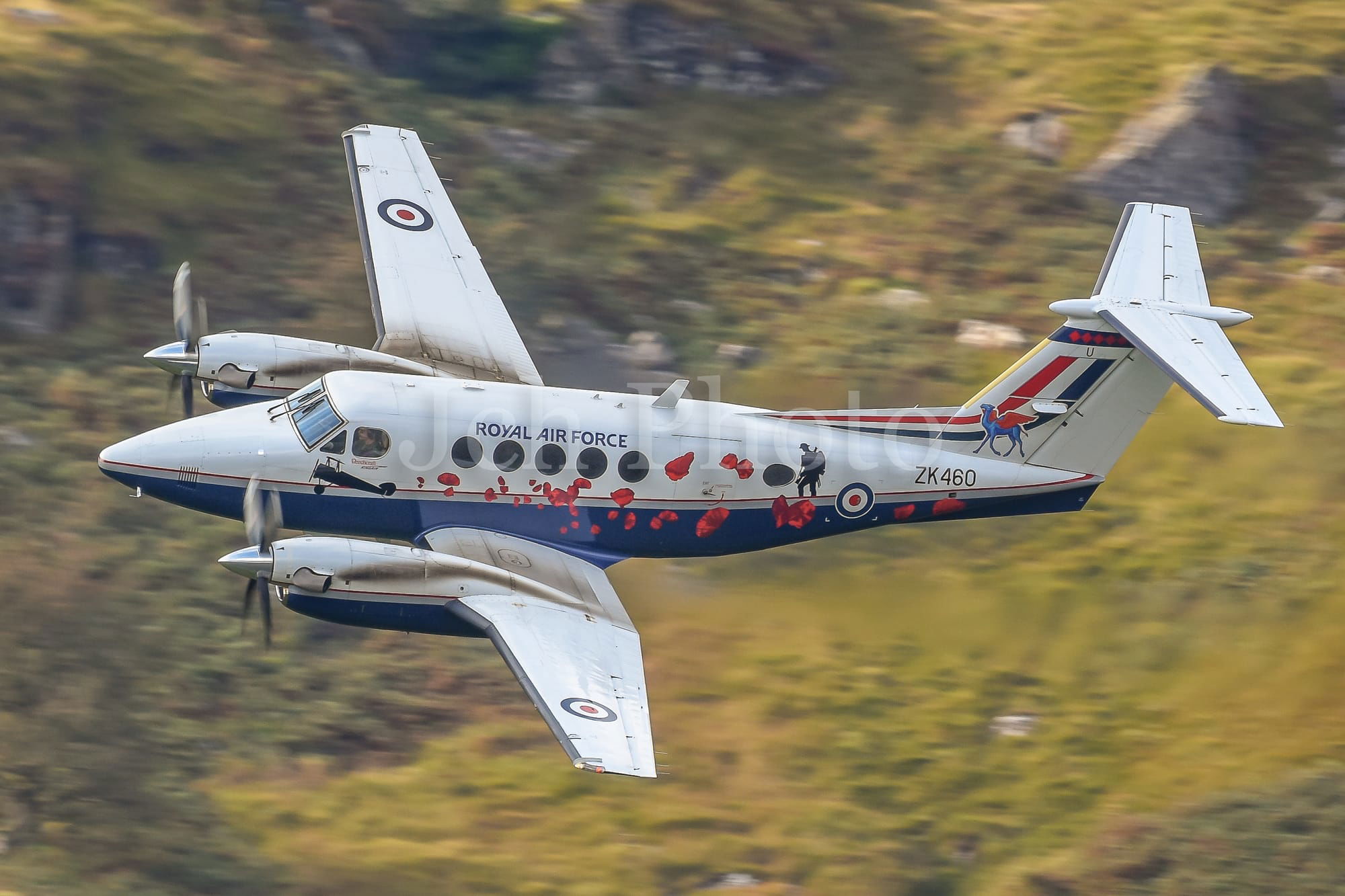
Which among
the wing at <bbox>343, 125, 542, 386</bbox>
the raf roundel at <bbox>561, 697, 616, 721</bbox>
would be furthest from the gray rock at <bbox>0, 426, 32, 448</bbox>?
the raf roundel at <bbox>561, 697, 616, 721</bbox>

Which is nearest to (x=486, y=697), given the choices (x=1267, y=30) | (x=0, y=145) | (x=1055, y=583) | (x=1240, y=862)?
(x=1055, y=583)

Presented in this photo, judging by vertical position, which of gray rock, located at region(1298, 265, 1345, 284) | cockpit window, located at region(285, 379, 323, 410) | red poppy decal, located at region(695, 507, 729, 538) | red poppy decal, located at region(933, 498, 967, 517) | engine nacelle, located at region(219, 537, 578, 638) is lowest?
engine nacelle, located at region(219, 537, 578, 638)

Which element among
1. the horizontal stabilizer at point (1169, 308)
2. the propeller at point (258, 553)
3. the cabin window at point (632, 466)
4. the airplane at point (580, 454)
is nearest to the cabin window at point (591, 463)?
the airplane at point (580, 454)

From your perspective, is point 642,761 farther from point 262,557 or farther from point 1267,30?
point 1267,30

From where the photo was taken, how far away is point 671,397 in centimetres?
2134

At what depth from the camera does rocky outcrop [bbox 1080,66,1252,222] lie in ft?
110

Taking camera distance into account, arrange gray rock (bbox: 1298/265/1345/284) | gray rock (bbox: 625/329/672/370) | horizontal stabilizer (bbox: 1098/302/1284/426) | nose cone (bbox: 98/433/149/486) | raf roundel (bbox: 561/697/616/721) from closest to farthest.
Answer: raf roundel (bbox: 561/697/616/721)
horizontal stabilizer (bbox: 1098/302/1284/426)
nose cone (bbox: 98/433/149/486)
gray rock (bbox: 625/329/672/370)
gray rock (bbox: 1298/265/1345/284)

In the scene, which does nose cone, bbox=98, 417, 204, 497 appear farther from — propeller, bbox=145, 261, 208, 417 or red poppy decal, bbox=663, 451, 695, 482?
red poppy decal, bbox=663, 451, 695, 482

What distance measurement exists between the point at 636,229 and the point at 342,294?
21.4 feet

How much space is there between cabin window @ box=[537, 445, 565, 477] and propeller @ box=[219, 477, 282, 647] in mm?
3665

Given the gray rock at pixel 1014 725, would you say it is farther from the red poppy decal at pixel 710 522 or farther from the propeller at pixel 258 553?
the propeller at pixel 258 553

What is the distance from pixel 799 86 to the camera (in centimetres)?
3559

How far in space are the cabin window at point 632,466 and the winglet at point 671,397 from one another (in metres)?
0.84

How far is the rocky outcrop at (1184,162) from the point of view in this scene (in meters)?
33.6
